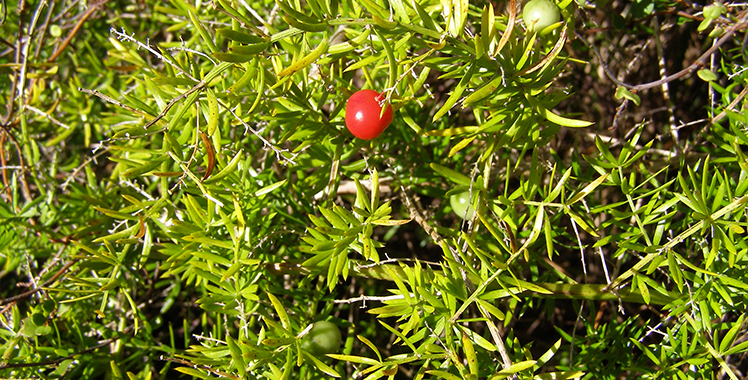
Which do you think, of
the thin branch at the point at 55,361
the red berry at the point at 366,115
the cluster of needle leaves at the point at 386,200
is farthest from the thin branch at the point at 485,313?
the thin branch at the point at 55,361

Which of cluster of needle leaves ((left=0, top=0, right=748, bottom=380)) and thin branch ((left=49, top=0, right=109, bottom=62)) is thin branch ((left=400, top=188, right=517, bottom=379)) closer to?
cluster of needle leaves ((left=0, top=0, right=748, bottom=380))

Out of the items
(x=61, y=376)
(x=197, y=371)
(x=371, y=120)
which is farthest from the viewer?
(x=61, y=376)

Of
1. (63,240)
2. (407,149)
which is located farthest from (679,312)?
(63,240)

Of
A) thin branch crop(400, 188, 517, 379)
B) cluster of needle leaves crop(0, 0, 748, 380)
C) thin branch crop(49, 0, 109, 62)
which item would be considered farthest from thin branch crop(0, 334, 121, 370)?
thin branch crop(49, 0, 109, 62)

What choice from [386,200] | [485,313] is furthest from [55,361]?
[485,313]

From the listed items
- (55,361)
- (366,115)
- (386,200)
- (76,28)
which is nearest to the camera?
(366,115)

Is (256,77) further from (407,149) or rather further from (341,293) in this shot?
(341,293)

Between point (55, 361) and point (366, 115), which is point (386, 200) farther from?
point (55, 361)
